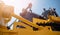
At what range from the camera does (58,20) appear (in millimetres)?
886

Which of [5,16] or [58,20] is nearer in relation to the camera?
[5,16]

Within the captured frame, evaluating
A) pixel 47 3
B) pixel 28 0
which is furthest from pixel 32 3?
pixel 47 3

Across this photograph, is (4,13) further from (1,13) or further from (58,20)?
(58,20)

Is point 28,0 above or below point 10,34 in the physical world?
above

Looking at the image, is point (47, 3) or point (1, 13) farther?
point (47, 3)

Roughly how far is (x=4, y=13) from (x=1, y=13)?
0.06 ft

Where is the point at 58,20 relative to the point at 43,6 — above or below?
below

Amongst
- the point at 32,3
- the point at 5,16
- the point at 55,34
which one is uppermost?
the point at 32,3

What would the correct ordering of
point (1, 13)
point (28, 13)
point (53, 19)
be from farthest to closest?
point (28, 13) → point (53, 19) → point (1, 13)

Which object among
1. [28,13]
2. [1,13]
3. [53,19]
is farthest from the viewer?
[28,13]

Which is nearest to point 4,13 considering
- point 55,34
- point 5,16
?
point 5,16

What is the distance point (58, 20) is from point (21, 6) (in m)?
0.43

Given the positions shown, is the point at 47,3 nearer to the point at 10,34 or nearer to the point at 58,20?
the point at 58,20

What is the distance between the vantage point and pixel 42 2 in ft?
3.98
